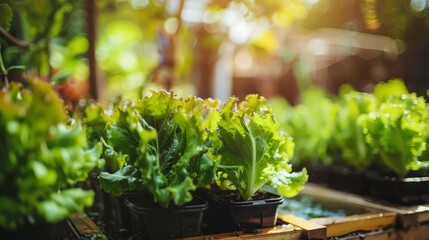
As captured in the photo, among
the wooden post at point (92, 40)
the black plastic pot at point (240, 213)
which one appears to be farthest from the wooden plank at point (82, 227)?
the wooden post at point (92, 40)

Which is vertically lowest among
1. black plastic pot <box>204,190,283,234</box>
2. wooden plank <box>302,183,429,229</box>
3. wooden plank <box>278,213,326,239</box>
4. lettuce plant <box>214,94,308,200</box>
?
wooden plank <box>302,183,429,229</box>

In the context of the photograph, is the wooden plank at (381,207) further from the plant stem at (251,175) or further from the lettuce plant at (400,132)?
the plant stem at (251,175)

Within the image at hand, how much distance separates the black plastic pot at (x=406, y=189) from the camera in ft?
8.07

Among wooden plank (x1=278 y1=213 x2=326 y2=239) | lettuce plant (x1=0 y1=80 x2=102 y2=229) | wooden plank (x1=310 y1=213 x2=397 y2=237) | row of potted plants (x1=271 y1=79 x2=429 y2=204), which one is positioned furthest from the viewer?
row of potted plants (x1=271 y1=79 x2=429 y2=204)

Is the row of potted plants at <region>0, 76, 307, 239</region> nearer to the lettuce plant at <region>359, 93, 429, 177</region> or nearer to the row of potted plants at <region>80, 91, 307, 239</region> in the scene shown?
the row of potted plants at <region>80, 91, 307, 239</region>

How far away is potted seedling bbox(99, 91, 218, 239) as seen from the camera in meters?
1.49

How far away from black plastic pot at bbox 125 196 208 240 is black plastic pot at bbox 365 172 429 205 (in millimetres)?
1432

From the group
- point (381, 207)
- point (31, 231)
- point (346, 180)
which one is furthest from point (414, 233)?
point (31, 231)

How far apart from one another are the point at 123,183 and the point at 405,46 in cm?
366

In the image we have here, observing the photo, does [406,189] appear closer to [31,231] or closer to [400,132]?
[400,132]

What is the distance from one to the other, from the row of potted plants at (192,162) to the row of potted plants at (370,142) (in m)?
0.81

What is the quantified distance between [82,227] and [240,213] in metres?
0.80

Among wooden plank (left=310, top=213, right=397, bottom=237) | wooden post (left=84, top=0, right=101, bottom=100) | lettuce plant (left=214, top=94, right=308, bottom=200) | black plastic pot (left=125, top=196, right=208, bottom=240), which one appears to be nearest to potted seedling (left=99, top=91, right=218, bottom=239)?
black plastic pot (left=125, top=196, right=208, bottom=240)

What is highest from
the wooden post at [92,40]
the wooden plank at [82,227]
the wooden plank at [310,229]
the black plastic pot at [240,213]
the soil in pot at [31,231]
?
the wooden post at [92,40]
